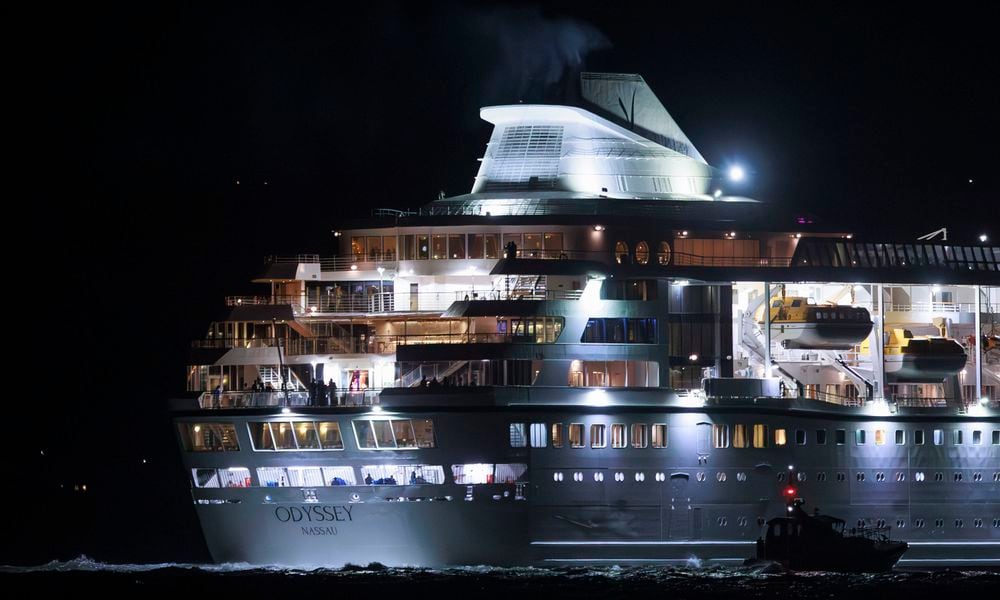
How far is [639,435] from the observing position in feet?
165

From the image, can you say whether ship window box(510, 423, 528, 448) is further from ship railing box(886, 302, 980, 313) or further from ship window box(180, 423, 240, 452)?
ship railing box(886, 302, 980, 313)

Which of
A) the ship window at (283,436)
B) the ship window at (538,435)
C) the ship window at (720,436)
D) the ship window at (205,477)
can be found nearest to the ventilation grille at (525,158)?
the ship window at (538,435)

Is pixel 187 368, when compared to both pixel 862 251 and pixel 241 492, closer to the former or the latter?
pixel 241 492

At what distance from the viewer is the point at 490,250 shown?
5428 cm

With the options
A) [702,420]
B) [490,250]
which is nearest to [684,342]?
[702,420]

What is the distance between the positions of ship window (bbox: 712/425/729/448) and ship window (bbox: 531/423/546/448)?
4796mm

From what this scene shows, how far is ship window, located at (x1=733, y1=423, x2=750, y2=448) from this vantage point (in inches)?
2003

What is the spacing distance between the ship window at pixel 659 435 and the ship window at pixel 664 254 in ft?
20.1

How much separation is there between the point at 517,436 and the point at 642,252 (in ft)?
26.3

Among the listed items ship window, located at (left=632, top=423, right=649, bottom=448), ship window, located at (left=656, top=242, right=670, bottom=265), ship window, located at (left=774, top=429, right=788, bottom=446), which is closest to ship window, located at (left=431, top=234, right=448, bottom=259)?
ship window, located at (left=656, top=242, right=670, bottom=265)

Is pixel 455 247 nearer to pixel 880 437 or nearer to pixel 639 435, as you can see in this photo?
pixel 639 435

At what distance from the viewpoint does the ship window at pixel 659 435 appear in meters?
50.4

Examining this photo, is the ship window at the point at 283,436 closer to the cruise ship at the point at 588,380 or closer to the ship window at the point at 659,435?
the cruise ship at the point at 588,380

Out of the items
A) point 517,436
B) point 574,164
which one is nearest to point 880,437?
point 517,436
